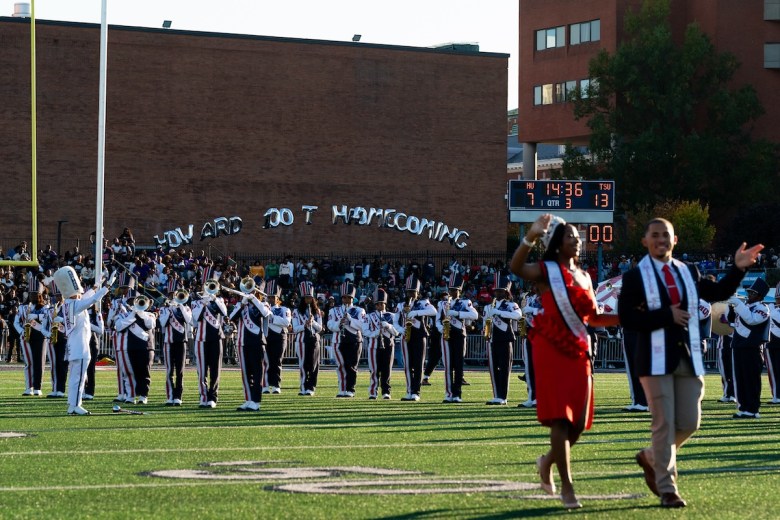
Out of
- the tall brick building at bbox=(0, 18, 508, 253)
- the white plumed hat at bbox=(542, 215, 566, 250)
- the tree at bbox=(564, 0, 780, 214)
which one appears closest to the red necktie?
the white plumed hat at bbox=(542, 215, 566, 250)

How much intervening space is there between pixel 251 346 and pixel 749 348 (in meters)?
6.20

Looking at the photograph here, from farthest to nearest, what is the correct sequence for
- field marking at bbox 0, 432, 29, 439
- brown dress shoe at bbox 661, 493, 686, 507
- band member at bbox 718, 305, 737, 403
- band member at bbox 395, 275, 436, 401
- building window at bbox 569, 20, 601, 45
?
building window at bbox 569, 20, 601, 45 → band member at bbox 395, 275, 436, 401 → band member at bbox 718, 305, 737, 403 → field marking at bbox 0, 432, 29, 439 → brown dress shoe at bbox 661, 493, 686, 507

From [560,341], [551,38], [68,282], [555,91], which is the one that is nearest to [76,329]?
[68,282]

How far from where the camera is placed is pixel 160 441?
44.3 feet

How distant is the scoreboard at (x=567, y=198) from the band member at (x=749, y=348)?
2022 centimetres

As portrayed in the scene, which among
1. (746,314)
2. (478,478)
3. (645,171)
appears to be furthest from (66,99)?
(478,478)

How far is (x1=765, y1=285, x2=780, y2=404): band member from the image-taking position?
790 inches

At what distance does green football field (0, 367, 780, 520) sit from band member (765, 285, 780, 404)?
143 cm

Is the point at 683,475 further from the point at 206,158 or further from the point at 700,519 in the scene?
the point at 206,158

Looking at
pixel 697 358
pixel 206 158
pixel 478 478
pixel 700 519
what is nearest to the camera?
pixel 700 519

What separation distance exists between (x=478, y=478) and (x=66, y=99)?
4490 cm

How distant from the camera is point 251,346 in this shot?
62.2 feet

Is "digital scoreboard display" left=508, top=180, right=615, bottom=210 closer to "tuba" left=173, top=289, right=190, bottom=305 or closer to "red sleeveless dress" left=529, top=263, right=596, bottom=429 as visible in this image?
"tuba" left=173, top=289, right=190, bottom=305

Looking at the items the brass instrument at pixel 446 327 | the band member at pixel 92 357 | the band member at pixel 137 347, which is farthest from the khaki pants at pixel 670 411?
the band member at pixel 92 357
